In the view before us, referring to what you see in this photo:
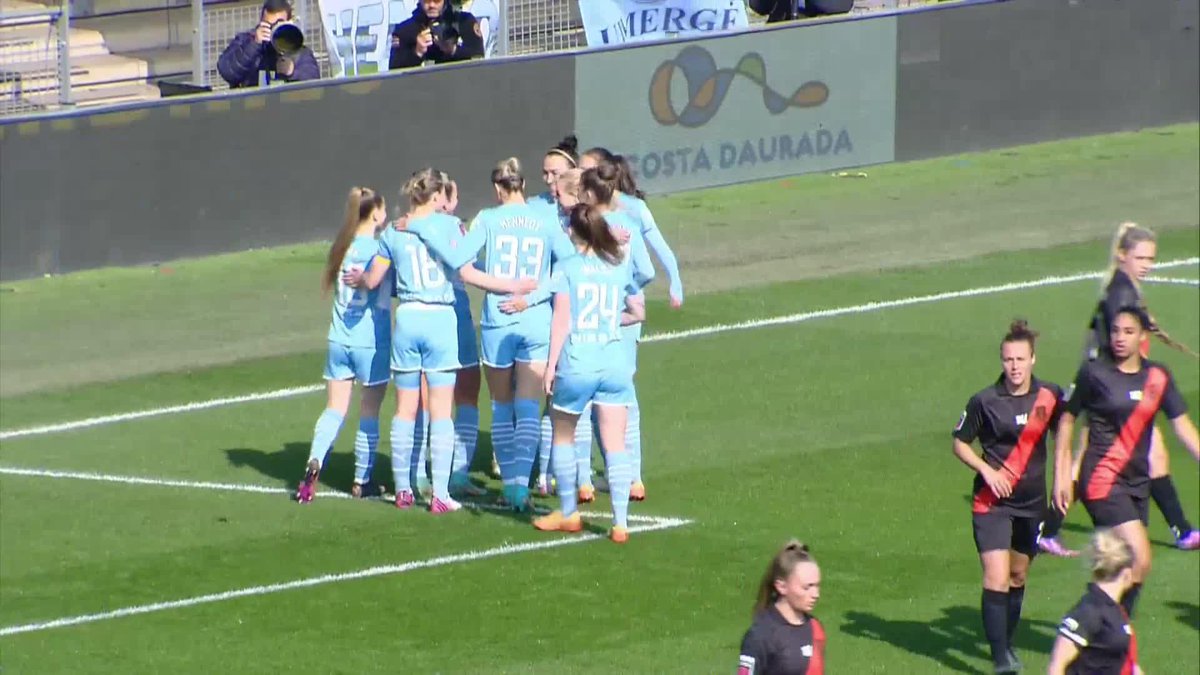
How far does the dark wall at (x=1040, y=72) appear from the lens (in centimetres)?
2481

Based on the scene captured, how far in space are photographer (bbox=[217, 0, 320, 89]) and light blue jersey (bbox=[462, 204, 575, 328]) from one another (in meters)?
8.07

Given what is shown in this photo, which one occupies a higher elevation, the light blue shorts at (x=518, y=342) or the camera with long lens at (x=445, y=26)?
the camera with long lens at (x=445, y=26)

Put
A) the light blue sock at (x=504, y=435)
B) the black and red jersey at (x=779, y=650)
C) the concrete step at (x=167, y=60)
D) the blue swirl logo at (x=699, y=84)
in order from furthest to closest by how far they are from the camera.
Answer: the blue swirl logo at (x=699, y=84), the concrete step at (x=167, y=60), the light blue sock at (x=504, y=435), the black and red jersey at (x=779, y=650)

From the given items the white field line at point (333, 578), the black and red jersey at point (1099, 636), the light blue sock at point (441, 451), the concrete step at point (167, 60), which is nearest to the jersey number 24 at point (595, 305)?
the light blue sock at point (441, 451)

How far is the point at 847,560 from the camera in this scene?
12516mm

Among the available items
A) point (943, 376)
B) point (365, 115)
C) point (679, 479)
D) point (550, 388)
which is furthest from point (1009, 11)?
point (550, 388)

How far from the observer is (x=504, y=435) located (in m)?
13.5

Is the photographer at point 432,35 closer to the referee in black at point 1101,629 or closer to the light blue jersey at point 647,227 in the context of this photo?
the light blue jersey at point 647,227

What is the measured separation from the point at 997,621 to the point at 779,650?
2.65m

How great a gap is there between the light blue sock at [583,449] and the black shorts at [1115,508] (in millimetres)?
3160

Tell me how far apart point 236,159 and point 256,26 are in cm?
154

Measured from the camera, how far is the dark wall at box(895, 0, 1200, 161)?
2481 centimetres

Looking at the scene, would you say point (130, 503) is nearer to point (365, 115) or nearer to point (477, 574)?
point (477, 574)

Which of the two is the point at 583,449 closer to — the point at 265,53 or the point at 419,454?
the point at 419,454
